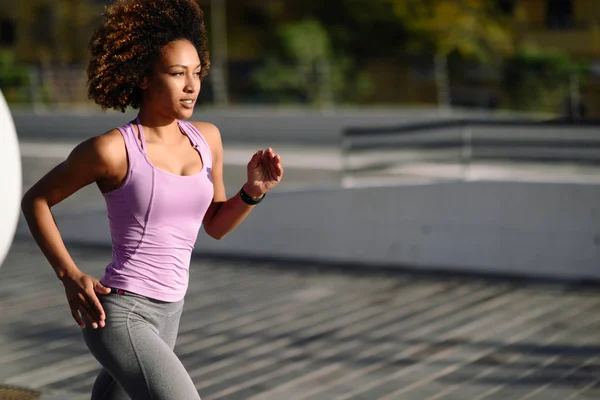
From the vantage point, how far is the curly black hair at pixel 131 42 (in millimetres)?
3230

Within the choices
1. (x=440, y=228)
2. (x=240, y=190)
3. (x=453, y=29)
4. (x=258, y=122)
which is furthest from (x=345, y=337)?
(x=453, y=29)

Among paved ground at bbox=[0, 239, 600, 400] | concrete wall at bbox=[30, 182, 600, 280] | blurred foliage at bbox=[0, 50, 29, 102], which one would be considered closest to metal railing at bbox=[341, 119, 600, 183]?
concrete wall at bbox=[30, 182, 600, 280]

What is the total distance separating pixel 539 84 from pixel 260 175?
14.4 metres

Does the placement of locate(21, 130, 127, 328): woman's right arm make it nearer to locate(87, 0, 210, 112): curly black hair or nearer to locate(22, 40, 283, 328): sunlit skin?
locate(22, 40, 283, 328): sunlit skin

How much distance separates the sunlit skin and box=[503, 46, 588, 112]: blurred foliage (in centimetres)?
1296

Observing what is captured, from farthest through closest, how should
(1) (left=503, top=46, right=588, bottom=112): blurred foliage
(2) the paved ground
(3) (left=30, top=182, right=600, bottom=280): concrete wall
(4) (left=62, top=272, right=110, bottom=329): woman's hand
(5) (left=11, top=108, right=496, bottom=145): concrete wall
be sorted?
(5) (left=11, top=108, right=496, bottom=145): concrete wall < (1) (left=503, top=46, right=588, bottom=112): blurred foliage < (3) (left=30, top=182, right=600, bottom=280): concrete wall < (2) the paved ground < (4) (left=62, top=272, right=110, bottom=329): woman's hand

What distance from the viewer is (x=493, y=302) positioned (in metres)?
7.92

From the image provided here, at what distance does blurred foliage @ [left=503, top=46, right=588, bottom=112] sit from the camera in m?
15.9

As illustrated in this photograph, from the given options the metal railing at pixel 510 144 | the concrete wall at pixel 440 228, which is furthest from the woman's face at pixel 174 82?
the metal railing at pixel 510 144

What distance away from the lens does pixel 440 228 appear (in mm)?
9125

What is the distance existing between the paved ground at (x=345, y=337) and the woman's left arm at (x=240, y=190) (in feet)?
7.08

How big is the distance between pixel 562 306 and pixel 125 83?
5277 millimetres

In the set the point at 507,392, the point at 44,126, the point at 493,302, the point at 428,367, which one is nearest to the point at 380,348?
the point at 428,367

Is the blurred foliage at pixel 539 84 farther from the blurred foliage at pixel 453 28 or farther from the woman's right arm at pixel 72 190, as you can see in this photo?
the blurred foliage at pixel 453 28
